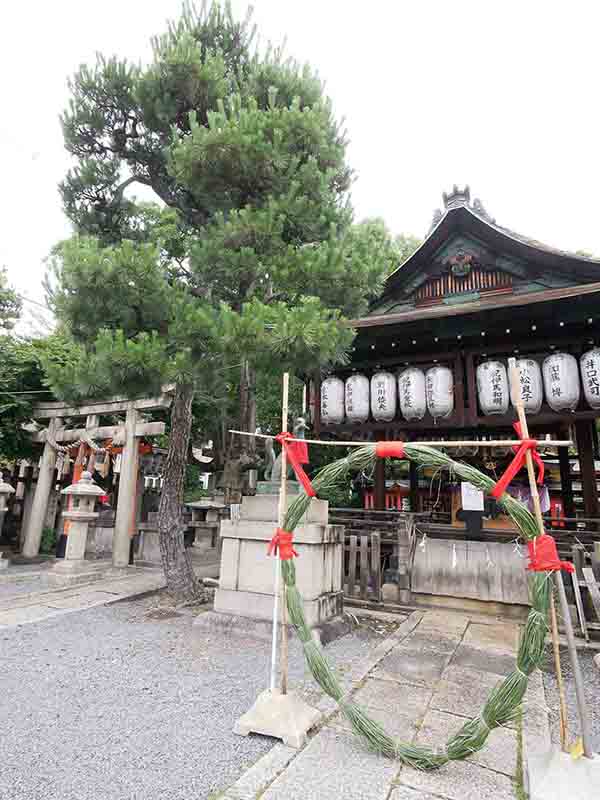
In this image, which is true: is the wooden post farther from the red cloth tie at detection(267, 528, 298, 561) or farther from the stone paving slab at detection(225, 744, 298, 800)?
the stone paving slab at detection(225, 744, 298, 800)

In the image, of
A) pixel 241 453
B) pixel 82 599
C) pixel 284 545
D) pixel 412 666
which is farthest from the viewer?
pixel 241 453

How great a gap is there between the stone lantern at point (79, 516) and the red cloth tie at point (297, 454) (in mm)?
7490

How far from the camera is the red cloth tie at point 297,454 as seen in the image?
3182mm

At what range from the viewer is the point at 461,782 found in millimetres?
2521

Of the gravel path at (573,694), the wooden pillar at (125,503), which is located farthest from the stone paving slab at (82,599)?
the gravel path at (573,694)

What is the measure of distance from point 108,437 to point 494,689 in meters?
10.5

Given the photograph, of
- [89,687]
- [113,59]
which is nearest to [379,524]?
[89,687]

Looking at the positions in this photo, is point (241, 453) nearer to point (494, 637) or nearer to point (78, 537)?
point (78, 537)

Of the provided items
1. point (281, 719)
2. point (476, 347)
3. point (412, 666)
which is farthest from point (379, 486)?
point (281, 719)

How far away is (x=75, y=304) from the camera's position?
5934 millimetres

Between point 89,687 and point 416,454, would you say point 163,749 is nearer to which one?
point 89,687

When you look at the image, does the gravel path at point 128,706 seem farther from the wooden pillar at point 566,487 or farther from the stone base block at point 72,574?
the wooden pillar at point 566,487

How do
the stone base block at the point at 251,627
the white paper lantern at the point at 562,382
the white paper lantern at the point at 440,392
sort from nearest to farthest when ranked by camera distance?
the stone base block at the point at 251,627 → the white paper lantern at the point at 562,382 → the white paper lantern at the point at 440,392

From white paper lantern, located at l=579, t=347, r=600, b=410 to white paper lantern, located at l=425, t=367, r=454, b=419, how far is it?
218 centimetres
